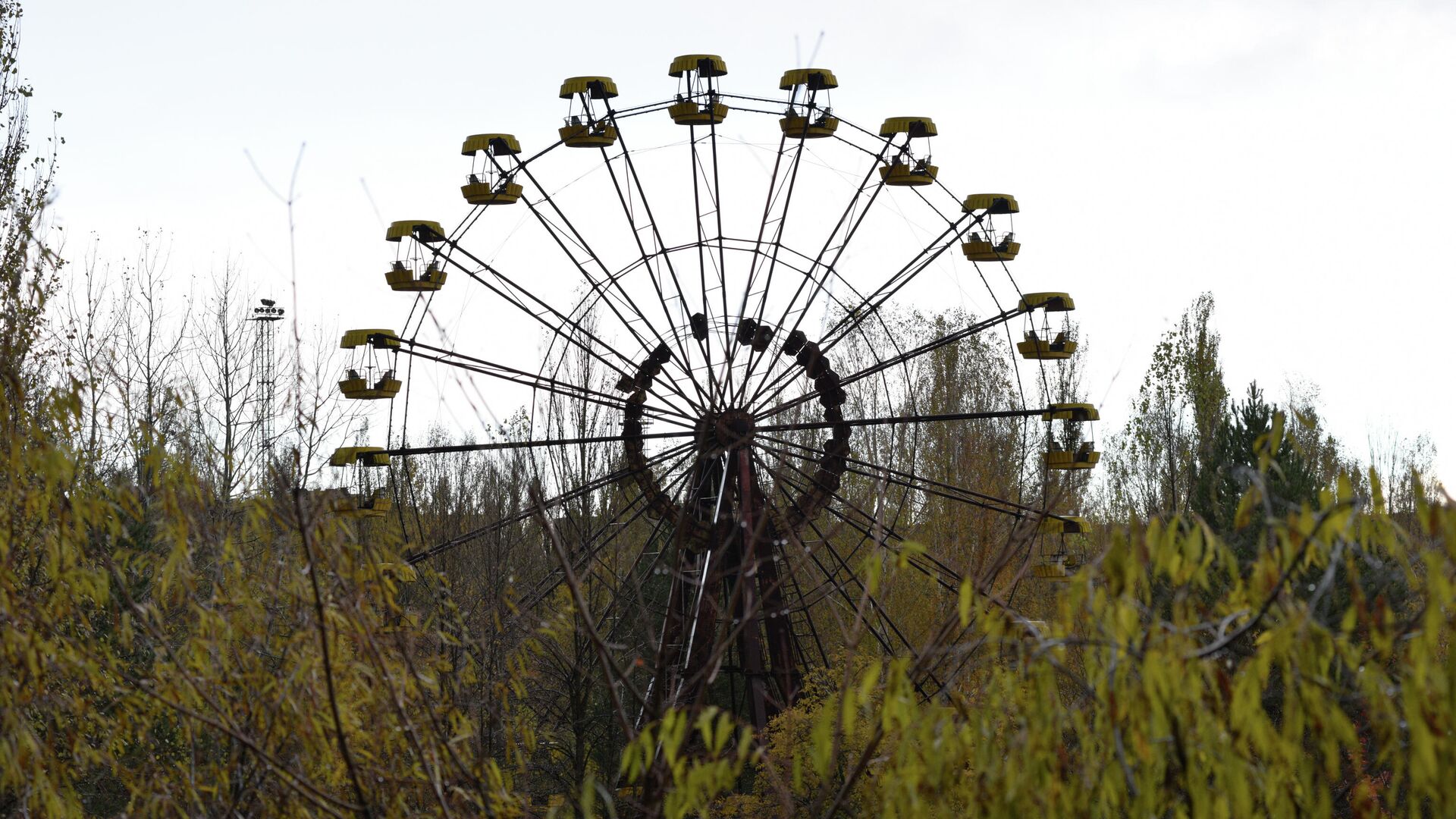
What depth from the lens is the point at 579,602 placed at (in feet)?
9.88

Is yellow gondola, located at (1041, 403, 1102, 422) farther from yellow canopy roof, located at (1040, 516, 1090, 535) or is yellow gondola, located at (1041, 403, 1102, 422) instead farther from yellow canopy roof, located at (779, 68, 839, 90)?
yellow canopy roof, located at (779, 68, 839, 90)

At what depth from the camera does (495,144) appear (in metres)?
14.0

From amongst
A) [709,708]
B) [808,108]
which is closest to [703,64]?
[808,108]

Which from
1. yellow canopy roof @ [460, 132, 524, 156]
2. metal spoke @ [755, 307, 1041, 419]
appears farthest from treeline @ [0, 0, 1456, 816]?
yellow canopy roof @ [460, 132, 524, 156]

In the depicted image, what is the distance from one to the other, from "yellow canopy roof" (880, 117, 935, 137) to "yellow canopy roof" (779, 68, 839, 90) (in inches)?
37.1

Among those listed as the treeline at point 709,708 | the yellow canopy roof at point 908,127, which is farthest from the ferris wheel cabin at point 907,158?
the treeline at point 709,708

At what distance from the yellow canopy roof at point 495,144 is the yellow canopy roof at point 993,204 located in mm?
4831

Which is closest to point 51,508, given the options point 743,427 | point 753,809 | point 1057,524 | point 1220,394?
point 743,427

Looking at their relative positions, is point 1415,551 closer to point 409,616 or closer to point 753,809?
point 409,616

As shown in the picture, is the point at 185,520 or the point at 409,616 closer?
the point at 185,520

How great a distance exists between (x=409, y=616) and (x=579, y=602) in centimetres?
216

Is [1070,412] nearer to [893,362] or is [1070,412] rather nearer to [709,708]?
[893,362]

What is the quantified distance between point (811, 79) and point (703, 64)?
3.85 ft

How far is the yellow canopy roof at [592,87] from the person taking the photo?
542 inches
